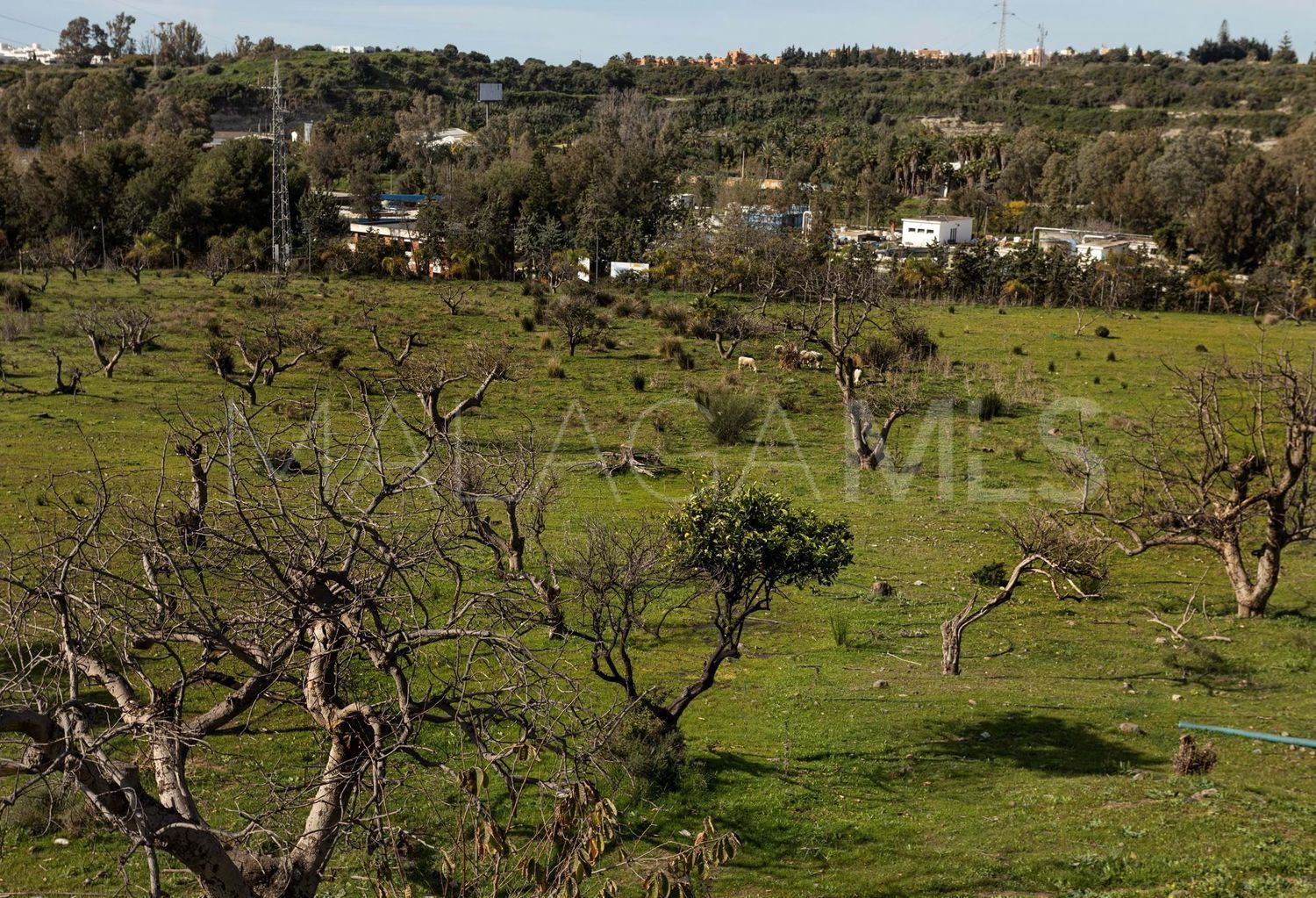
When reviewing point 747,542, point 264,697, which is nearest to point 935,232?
point 747,542

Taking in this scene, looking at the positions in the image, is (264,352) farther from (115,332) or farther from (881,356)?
(881,356)

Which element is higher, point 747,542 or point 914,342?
point 914,342

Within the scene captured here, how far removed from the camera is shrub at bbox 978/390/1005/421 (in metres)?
28.0

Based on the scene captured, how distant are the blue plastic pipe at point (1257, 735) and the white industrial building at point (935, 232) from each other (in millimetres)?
53692

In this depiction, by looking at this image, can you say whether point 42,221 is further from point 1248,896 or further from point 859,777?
point 1248,896

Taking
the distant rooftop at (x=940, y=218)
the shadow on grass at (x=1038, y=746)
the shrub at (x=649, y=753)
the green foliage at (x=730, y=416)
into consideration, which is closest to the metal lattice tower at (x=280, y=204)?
the green foliage at (x=730, y=416)

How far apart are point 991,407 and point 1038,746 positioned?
1708cm

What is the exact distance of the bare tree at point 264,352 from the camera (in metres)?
26.6

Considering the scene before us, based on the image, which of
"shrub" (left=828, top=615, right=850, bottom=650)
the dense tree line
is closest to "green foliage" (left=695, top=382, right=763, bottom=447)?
"shrub" (left=828, top=615, right=850, bottom=650)

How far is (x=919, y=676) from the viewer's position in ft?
46.3

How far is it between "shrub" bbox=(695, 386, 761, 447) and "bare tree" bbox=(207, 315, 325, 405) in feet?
Answer: 28.5

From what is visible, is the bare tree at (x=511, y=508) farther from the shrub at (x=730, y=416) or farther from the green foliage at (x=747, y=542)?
the shrub at (x=730, y=416)

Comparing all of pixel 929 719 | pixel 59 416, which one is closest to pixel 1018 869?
pixel 929 719

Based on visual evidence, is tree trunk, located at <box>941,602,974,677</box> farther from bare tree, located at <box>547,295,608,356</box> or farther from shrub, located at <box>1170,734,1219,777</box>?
bare tree, located at <box>547,295,608,356</box>
